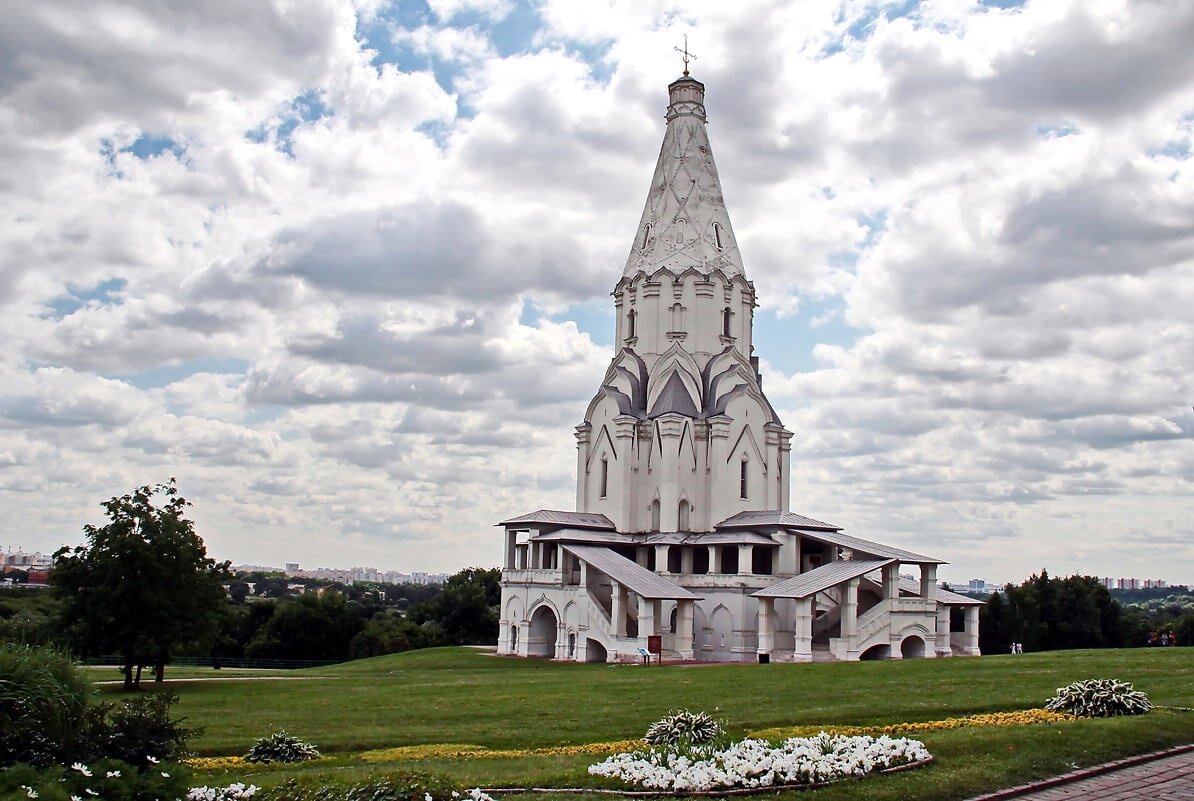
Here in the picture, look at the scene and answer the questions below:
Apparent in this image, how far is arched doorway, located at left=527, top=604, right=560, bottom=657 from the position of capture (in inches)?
1848

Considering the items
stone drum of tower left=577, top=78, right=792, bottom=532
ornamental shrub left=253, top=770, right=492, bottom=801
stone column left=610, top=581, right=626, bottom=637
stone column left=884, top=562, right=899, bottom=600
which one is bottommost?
ornamental shrub left=253, top=770, right=492, bottom=801

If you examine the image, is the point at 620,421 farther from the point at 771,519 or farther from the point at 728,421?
the point at 771,519

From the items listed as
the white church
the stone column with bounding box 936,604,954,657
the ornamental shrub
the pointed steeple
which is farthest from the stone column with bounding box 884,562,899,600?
the ornamental shrub

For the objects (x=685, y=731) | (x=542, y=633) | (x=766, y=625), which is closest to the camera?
(x=685, y=731)

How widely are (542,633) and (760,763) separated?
115ft

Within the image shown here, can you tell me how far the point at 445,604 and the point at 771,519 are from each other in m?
28.2

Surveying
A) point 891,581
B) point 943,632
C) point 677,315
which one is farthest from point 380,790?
point 677,315

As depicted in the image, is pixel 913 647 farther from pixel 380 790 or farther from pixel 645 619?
pixel 380 790

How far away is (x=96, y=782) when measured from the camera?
10445 millimetres

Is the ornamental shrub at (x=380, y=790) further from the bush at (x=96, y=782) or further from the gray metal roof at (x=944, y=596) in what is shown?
the gray metal roof at (x=944, y=596)

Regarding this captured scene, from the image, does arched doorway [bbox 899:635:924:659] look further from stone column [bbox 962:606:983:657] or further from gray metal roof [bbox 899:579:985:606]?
stone column [bbox 962:606:983:657]

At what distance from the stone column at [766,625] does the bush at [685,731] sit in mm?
26351

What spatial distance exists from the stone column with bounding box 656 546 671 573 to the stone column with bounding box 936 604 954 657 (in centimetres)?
1147

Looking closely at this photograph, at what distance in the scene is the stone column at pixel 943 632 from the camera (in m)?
42.8
